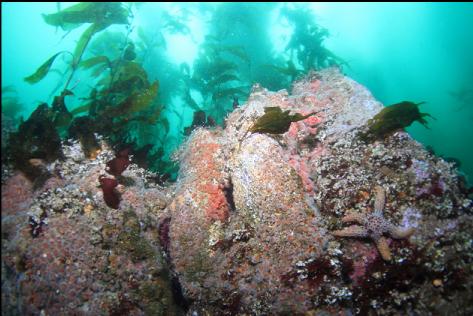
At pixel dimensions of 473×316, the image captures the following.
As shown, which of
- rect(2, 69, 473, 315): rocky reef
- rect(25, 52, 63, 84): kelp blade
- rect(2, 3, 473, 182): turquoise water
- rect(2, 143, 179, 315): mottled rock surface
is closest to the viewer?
rect(2, 143, 179, 315): mottled rock surface

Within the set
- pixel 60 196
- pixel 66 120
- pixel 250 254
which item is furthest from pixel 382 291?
pixel 66 120

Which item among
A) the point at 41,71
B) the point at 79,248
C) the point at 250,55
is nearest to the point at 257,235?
the point at 79,248

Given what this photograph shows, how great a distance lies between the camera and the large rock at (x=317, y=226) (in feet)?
8.63

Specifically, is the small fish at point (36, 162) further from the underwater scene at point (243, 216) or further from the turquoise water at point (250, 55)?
the turquoise water at point (250, 55)

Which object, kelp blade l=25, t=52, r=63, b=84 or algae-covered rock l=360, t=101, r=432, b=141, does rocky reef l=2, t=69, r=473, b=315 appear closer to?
algae-covered rock l=360, t=101, r=432, b=141

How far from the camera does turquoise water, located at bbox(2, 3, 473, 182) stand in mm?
8164

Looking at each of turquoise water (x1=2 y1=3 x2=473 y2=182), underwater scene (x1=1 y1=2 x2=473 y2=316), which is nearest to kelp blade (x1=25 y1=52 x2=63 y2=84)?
underwater scene (x1=1 y1=2 x2=473 y2=316)

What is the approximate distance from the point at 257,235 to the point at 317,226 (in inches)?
25.5

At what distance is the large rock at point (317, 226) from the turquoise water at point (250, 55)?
1871 mm

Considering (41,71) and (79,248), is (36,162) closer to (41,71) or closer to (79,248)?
(79,248)

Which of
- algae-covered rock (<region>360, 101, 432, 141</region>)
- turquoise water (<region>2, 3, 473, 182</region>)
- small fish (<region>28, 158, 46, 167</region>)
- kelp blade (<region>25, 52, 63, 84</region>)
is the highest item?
turquoise water (<region>2, 3, 473, 182</region>)

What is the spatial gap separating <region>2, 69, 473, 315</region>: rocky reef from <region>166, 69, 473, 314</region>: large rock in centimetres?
1

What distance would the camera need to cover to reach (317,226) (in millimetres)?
2846

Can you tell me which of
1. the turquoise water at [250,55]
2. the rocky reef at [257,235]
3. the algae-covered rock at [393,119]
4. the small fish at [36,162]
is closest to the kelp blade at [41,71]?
the turquoise water at [250,55]
